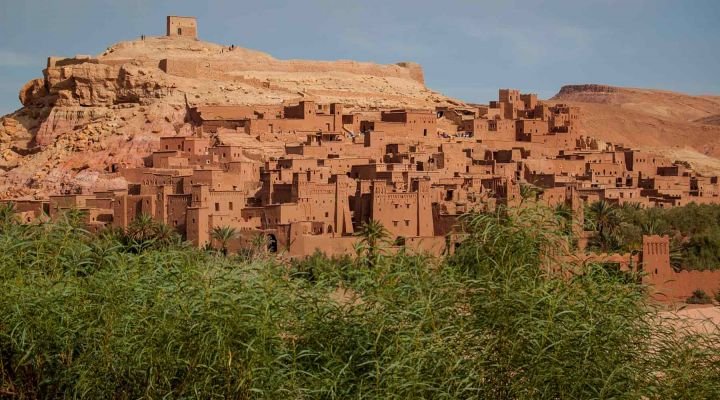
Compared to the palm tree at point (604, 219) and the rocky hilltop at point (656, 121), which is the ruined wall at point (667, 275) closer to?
the palm tree at point (604, 219)

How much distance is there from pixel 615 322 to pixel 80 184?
2673 cm

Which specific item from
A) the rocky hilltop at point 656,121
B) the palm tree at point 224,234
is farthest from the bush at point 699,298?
the rocky hilltop at point 656,121

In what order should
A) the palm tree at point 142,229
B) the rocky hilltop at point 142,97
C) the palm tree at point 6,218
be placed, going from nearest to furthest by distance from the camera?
the palm tree at point 6,218 < the palm tree at point 142,229 < the rocky hilltop at point 142,97

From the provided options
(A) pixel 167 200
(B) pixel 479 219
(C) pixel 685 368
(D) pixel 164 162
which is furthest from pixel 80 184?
(C) pixel 685 368

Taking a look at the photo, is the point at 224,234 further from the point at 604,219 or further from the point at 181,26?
the point at 181,26

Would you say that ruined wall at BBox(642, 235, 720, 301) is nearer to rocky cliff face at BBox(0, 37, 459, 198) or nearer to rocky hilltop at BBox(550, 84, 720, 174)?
rocky cliff face at BBox(0, 37, 459, 198)

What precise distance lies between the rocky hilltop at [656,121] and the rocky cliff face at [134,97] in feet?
42.8

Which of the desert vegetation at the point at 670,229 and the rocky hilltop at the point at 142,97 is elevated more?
the rocky hilltop at the point at 142,97

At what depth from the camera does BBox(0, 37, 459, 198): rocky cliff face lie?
4025 centimetres

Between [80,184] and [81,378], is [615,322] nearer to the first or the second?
[81,378]

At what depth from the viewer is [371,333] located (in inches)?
538

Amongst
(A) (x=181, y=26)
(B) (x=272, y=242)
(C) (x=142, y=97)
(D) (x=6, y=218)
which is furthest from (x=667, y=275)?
(A) (x=181, y=26)

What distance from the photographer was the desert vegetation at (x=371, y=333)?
42.7 ft

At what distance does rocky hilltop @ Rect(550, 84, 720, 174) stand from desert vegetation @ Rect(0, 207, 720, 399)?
40.3 meters
